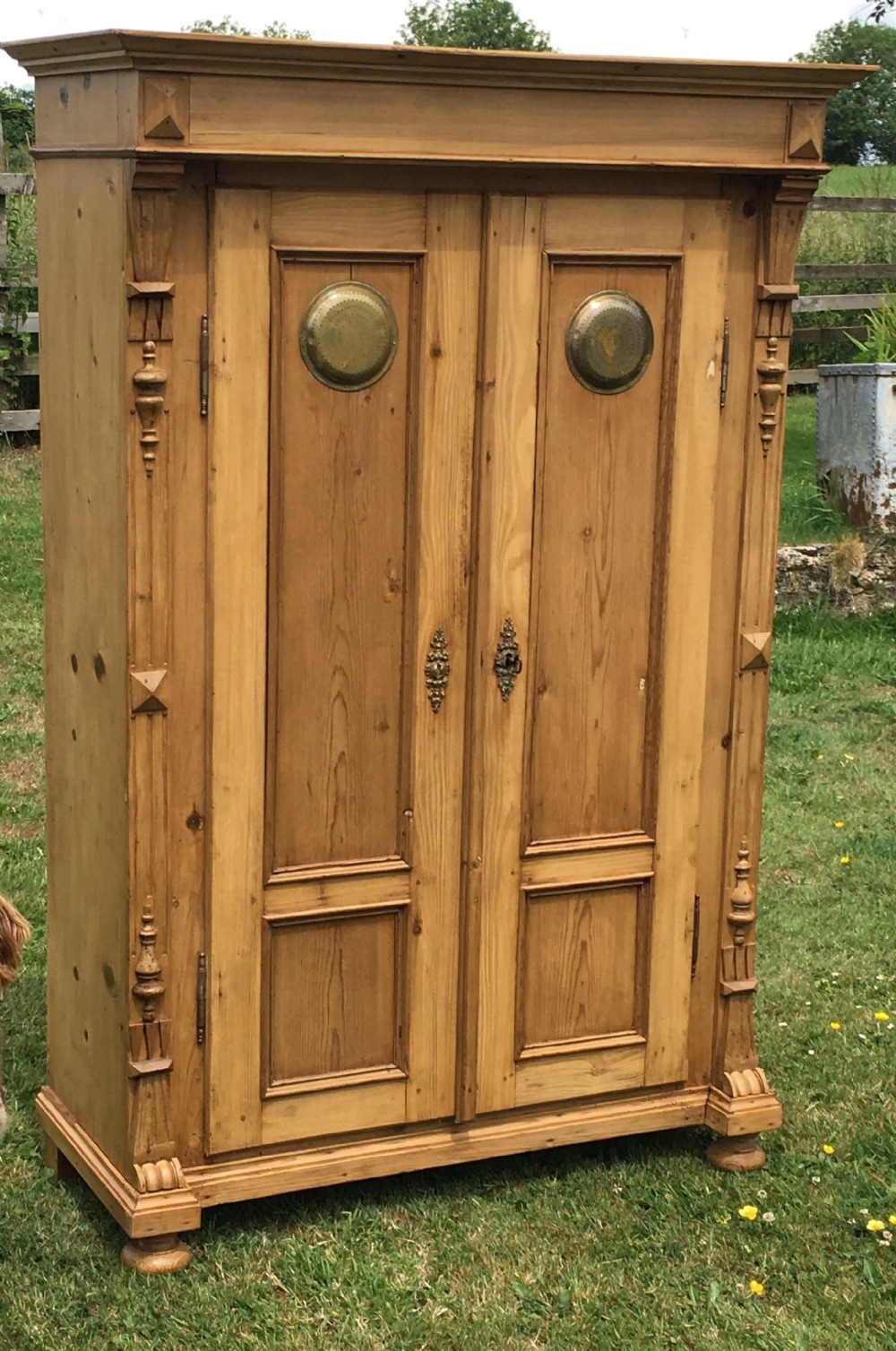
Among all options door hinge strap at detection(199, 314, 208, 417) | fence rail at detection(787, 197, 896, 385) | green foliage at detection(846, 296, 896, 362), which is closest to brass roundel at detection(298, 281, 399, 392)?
door hinge strap at detection(199, 314, 208, 417)

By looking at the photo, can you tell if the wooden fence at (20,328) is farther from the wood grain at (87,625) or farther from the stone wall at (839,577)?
the wood grain at (87,625)

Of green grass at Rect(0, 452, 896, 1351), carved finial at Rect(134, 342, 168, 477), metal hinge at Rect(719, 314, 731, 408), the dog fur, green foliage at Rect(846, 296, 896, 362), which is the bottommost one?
green grass at Rect(0, 452, 896, 1351)

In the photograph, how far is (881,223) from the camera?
16.5m

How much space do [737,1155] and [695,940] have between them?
57cm

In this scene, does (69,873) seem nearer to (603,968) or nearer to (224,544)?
(224,544)

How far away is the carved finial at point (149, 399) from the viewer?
353cm

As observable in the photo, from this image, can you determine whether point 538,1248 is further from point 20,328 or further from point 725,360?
point 20,328

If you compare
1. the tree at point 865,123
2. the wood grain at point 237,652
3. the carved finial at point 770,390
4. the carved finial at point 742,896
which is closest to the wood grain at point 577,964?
the carved finial at point 742,896

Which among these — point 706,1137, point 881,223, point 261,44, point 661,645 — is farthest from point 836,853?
point 881,223

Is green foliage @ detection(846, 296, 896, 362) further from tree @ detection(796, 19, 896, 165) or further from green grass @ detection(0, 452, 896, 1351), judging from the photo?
tree @ detection(796, 19, 896, 165)

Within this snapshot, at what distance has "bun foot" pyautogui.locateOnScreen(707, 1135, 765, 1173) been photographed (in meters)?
4.42

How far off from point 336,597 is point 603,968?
1157 millimetres

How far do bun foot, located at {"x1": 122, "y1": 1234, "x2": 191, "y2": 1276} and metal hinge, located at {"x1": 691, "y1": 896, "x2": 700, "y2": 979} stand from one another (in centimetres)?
138

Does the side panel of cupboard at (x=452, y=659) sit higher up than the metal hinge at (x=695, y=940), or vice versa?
the side panel of cupboard at (x=452, y=659)
